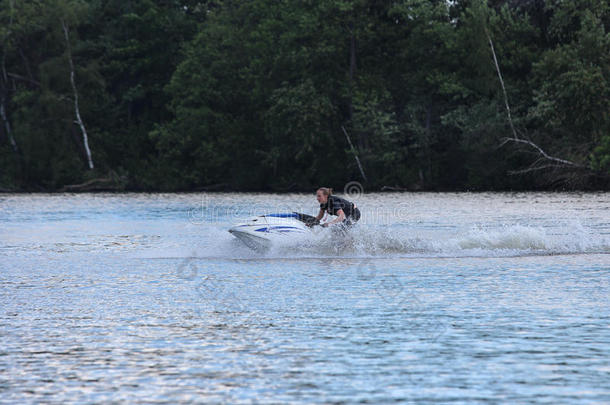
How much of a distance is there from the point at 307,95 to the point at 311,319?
58.4 m

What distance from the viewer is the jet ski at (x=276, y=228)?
2494 cm

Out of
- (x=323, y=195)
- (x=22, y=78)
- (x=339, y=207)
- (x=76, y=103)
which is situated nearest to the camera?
(x=323, y=195)

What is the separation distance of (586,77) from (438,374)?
52624 mm

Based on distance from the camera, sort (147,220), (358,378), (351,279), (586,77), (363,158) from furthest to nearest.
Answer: (363,158), (586,77), (147,220), (351,279), (358,378)

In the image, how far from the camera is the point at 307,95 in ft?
240

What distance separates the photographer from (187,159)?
81.1 m

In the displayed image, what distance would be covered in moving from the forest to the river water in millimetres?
35597

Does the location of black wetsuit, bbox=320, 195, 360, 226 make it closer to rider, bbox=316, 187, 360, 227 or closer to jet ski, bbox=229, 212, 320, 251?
rider, bbox=316, 187, 360, 227

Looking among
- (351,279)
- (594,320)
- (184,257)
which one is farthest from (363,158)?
(594,320)

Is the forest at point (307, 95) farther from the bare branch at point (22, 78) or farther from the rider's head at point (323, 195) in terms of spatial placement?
the rider's head at point (323, 195)

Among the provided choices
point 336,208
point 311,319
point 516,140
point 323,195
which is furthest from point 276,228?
point 516,140

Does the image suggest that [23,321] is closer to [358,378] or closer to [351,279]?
[358,378]

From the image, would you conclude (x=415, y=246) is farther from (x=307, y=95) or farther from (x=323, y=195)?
(x=307, y=95)

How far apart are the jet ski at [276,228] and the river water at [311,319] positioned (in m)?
0.32
